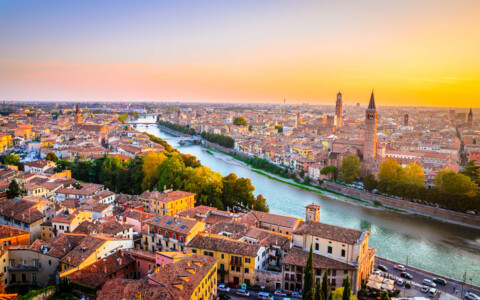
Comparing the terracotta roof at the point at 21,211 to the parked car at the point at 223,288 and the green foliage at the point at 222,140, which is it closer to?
the parked car at the point at 223,288

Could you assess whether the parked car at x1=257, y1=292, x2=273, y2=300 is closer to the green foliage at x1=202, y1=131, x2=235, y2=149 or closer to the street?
the street

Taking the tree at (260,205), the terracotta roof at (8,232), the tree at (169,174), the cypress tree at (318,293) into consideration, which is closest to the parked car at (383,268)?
the cypress tree at (318,293)

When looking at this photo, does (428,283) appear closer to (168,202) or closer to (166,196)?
(168,202)

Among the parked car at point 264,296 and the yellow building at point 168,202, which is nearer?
the parked car at point 264,296

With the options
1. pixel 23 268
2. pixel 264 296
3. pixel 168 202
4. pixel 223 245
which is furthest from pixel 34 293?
pixel 168 202

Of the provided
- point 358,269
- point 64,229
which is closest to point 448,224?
point 358,269

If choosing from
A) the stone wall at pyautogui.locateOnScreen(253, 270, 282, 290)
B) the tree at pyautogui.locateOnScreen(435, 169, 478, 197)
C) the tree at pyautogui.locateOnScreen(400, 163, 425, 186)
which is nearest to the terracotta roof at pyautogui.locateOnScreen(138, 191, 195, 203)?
the stone wall at pyautogui.locateOnScreen(253, 270, 282, 290)

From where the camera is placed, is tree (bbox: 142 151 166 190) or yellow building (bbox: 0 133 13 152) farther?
yellow building (bbox: 0 133 13 152)
